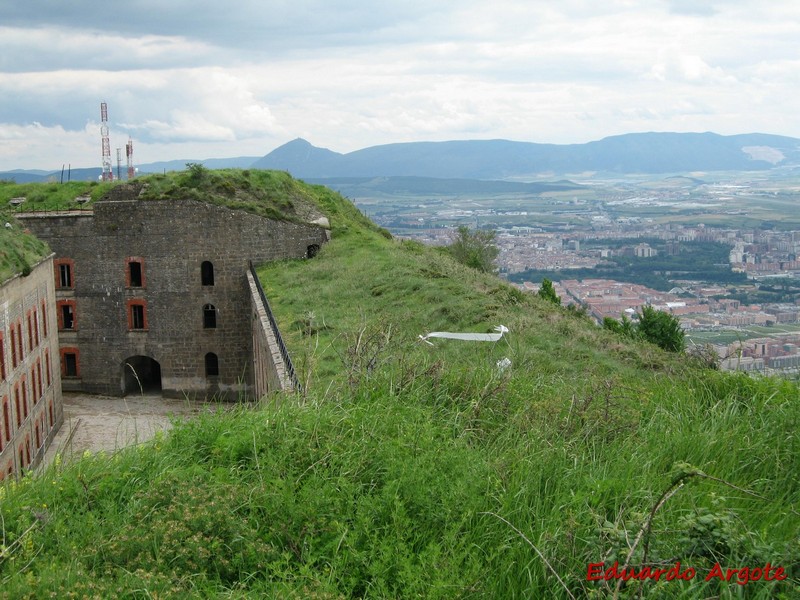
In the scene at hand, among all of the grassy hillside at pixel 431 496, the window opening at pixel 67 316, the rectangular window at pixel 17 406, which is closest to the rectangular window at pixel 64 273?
the window opening at pixel 67 316

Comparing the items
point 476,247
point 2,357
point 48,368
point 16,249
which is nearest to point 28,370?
point 48,368

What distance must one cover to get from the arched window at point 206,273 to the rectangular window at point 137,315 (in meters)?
2.28

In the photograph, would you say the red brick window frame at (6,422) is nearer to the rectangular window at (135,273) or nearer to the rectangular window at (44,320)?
the rectangular window at (44,320)

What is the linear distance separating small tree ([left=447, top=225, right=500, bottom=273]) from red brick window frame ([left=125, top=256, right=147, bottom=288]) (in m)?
14.0

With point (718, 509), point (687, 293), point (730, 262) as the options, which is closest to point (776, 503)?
point (718, 509)

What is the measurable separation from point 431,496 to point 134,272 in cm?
2569

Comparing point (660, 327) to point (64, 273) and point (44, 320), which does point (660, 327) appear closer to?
point (44, 320)

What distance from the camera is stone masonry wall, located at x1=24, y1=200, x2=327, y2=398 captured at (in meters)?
27.9

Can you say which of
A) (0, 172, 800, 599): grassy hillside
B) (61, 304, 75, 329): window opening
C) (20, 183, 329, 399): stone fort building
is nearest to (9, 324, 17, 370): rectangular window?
(20, 183, 329, 399): stone fort building

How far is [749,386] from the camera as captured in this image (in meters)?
6.81

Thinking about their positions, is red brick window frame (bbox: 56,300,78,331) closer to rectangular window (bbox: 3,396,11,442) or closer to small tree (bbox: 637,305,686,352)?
rectangular window (bbox: 3,396,11,442)

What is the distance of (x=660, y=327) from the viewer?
21.3 metres

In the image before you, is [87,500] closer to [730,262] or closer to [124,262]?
[124,262]

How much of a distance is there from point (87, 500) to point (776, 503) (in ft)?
13.6
